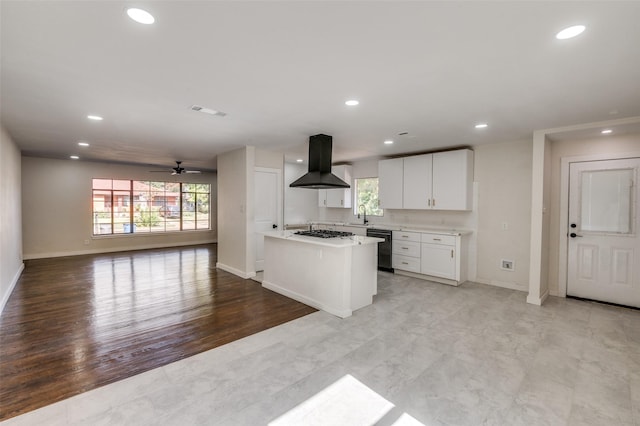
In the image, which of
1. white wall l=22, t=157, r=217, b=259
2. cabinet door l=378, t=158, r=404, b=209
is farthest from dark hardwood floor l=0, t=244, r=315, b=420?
cabinet door l=378, t=158, r=404, b=209

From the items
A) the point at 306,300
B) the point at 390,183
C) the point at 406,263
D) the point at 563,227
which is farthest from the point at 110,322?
the point at 563,227

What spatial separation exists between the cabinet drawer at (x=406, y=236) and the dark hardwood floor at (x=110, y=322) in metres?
2.57

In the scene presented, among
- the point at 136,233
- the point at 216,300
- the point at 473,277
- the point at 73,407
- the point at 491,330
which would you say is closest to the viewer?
the point at 73,407

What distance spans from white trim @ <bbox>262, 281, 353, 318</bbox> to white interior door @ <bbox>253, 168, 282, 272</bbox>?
1.06m

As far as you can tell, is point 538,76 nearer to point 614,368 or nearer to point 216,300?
point 614,368

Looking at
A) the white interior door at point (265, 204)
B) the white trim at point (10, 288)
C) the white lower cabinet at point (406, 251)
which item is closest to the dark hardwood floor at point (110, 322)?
the white trim at point (10, 288)

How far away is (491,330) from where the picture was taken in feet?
10.6

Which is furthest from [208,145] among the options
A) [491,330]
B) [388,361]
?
[491,330]

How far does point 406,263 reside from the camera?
18.3ft

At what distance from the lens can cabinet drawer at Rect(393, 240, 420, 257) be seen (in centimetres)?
543

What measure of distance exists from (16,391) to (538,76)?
468 centimetres

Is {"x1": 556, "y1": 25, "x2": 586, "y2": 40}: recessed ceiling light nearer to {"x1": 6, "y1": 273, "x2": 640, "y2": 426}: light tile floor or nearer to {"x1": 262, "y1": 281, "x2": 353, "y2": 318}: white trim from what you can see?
{"x1": 6, "y1": 273, "x2": 640, "y2": 426}: light tile floor

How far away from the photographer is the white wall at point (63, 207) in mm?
7039

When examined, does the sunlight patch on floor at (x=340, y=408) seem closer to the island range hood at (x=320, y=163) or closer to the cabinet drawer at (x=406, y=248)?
the island range hood at (x=320, y=163)
